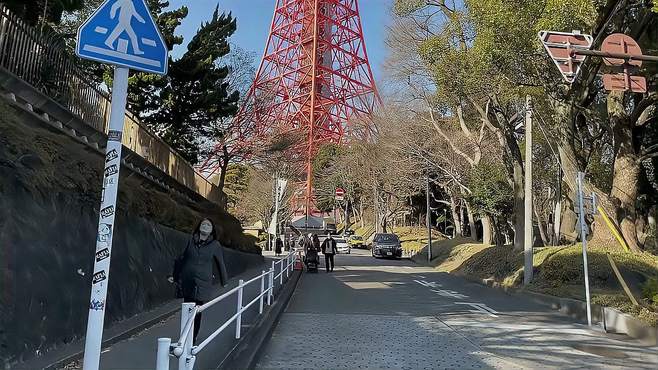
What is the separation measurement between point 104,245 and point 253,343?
14.4 feet

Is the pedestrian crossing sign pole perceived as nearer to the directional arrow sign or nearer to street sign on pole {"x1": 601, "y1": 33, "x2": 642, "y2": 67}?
the directional arrow sign

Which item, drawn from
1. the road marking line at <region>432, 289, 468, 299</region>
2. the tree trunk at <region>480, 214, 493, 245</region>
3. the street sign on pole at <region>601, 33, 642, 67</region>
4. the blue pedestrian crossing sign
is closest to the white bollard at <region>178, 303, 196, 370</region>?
the blue pedestrian crossing sign

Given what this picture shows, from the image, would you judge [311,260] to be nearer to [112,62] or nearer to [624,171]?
[624,171]

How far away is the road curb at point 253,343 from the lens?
6.32 metres

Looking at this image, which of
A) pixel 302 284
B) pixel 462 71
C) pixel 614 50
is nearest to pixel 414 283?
pixel 302 284

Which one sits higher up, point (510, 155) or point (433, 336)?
point (510, 155)

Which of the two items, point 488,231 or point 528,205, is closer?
point 528,205

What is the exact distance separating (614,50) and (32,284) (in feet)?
30.1

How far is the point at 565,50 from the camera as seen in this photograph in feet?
30.5

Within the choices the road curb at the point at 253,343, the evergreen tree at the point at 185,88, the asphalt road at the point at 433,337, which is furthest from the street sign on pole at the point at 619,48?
the evergreen tree at the point at 185,88

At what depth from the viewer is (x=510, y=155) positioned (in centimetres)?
2139

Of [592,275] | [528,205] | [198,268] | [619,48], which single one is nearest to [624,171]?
[528,205]

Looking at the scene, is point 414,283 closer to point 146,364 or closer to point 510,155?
point 510,155

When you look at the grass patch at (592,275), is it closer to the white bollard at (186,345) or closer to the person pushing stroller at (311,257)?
the person pushing stroller at (311,257)
